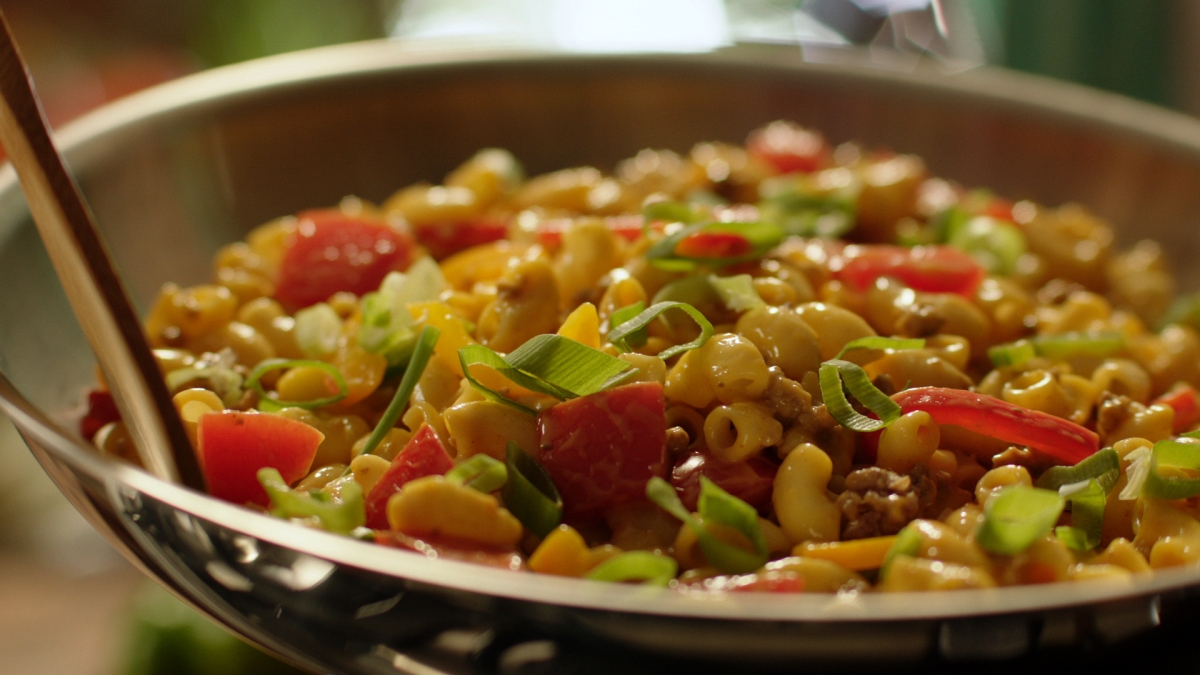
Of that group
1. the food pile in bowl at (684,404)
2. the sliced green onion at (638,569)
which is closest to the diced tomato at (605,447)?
the food pile in bowl at (684,404)

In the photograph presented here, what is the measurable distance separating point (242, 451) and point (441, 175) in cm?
71

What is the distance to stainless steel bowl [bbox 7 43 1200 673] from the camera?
1.47 ft

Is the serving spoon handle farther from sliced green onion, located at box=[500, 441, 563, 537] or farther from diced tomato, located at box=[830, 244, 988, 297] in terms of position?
diced tomato, located at box=[830, 244, 988, 297]

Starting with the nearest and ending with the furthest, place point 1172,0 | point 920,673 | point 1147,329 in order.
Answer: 1. point 920,673
2. point 1147,329
3. point 1172,0

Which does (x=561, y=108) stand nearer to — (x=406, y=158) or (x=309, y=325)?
(x=406, y=158)

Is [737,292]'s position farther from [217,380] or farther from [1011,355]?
[217,380]

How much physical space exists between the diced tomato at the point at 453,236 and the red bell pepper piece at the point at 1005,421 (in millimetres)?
513

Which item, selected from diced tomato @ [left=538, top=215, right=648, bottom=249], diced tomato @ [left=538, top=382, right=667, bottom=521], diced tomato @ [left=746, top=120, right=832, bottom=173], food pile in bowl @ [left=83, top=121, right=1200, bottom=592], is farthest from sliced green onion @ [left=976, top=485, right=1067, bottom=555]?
diced tomato @ [left=746, top=120, right=832, bottom=173]

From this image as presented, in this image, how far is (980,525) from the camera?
1.94ft

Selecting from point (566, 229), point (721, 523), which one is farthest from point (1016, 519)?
point (566, 229)

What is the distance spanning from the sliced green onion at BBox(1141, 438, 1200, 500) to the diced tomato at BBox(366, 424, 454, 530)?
0.48 metres

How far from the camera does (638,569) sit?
553mm

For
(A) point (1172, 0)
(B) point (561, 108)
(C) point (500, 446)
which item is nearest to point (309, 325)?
(C) point (500, 446)

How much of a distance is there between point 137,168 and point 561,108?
21.7 inches
